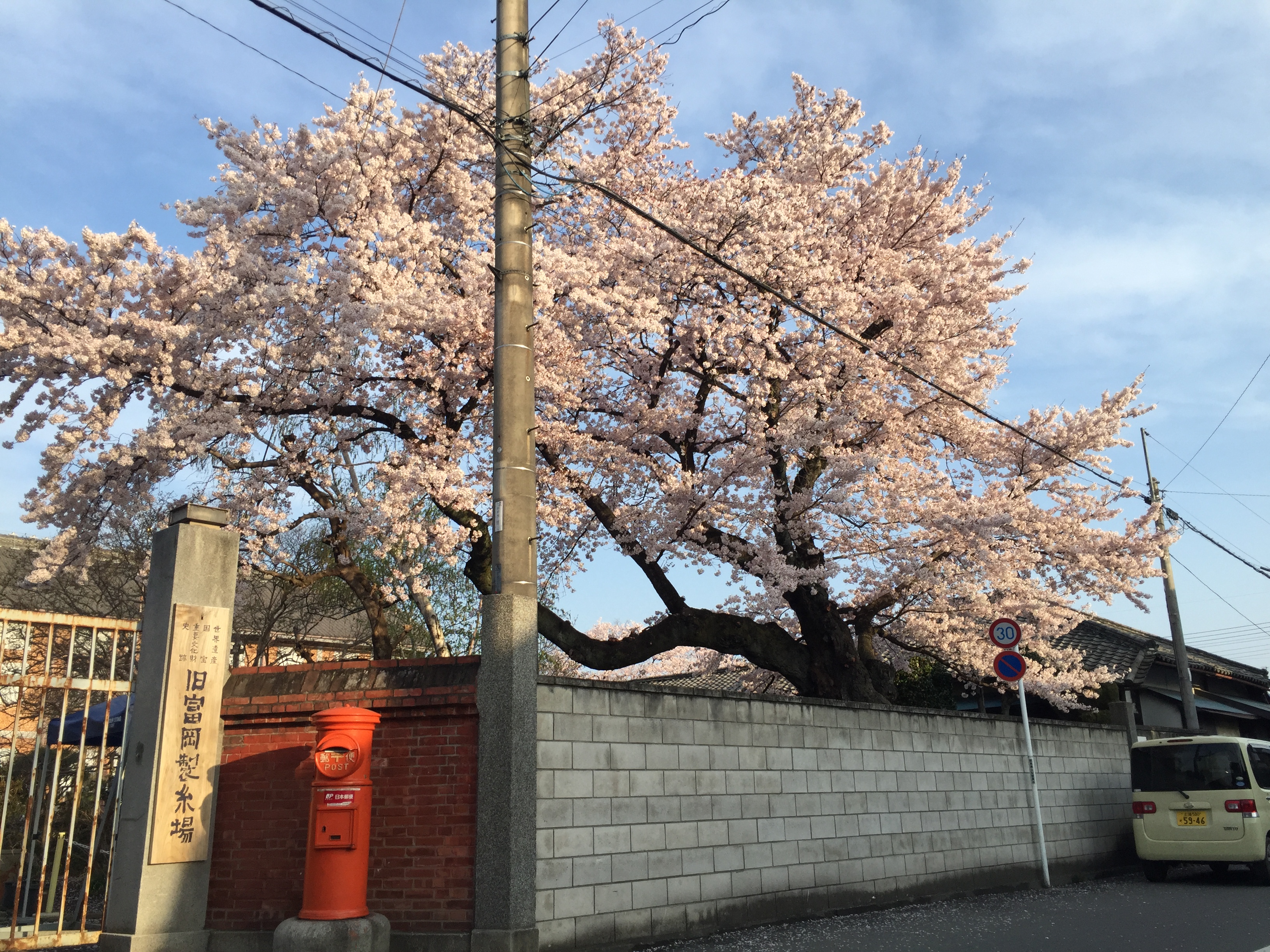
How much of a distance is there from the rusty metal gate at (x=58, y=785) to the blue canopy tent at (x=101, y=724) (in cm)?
2

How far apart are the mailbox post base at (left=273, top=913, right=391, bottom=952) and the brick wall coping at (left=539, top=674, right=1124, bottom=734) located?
2.04 metres

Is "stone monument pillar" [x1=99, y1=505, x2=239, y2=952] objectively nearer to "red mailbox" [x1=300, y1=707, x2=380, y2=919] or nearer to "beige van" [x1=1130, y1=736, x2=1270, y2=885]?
"red mailbox" [x1=300, y1=707, x2=380, y2=919]

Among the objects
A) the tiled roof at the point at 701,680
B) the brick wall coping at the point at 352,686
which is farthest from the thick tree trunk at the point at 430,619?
the tiled roof at the point at 701,680

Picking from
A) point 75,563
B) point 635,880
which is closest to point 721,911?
point 635,880

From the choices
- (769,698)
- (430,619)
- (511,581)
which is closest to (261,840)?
(511,581)

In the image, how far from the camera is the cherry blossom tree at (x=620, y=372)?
11.6 metres

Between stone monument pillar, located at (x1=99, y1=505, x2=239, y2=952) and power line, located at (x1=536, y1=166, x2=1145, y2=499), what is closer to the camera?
stone monument pillar, located at (x1=99, y1=505, x2=239, y2=952)

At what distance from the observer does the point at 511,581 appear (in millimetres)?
7160

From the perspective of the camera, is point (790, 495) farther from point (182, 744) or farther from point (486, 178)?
point (182, 744)

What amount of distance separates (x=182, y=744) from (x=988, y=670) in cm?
1335

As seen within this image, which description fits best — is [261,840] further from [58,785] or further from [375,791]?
[58,785]

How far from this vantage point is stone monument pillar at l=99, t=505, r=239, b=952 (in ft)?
22.4

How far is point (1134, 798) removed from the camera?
42.8 ft

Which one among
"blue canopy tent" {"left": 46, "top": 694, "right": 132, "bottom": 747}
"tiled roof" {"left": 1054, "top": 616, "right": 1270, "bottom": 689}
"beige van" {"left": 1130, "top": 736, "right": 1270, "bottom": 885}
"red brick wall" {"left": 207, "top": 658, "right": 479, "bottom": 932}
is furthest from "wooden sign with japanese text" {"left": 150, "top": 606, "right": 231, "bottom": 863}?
"tiled roof" {"left": 1054, "top": 616, "right": 1270, "bottom": 689}
